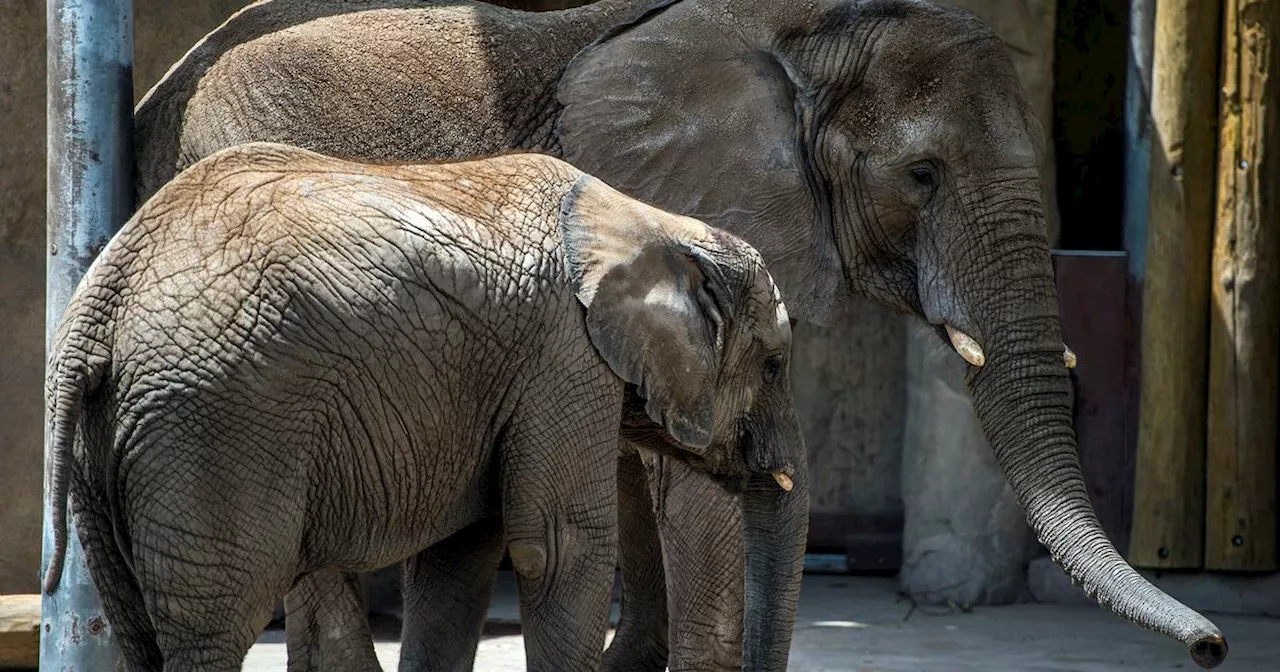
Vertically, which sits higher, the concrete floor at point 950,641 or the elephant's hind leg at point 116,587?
the elephant's hind leg at point 116,587

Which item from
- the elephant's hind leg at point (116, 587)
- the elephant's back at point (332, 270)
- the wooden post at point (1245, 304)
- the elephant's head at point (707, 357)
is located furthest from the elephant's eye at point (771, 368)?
the wooden post at point (1245, 304)

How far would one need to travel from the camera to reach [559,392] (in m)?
4.37

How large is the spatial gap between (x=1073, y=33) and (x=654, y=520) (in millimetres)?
3160

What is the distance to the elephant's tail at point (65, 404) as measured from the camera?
3906 mm

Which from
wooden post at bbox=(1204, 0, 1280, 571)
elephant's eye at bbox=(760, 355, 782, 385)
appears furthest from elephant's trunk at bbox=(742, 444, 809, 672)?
wooden post at bbox=(1204, 0, 1280, 571)

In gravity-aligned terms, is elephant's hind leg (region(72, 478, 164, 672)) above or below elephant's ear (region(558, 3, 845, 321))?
below

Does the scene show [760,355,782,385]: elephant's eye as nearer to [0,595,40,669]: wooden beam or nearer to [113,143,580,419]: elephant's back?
[113,143,580,419]: elephant's back

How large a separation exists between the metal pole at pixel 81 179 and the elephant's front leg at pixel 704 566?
Result: 1.43 meters

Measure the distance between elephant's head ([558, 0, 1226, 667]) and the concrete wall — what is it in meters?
2.08

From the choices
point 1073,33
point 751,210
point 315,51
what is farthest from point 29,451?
point 1073,33

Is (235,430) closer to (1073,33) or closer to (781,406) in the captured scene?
(781,406)

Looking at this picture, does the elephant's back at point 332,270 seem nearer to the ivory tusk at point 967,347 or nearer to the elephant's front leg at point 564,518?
the elephant's front leg at point 564,518

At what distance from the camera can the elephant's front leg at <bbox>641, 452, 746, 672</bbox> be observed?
17.8 ft

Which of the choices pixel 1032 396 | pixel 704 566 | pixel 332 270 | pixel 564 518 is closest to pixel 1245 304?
pixel 1032 396
